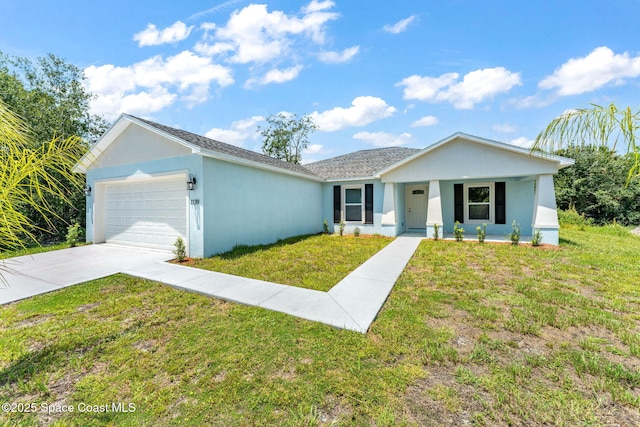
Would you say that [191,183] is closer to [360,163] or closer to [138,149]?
[138,149]

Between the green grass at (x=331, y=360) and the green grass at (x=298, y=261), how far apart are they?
157 cm

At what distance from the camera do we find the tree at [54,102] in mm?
12781

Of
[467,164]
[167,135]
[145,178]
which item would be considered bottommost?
[145,178]

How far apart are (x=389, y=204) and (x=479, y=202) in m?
4.45

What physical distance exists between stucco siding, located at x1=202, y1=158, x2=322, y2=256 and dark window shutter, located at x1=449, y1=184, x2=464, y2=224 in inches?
281

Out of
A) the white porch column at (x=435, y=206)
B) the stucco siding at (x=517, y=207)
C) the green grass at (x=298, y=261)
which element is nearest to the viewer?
the green grass at (x=298, y=261)

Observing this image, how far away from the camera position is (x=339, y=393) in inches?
95.8

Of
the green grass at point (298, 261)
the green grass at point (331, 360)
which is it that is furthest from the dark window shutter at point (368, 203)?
the green grass at point (331, 360)

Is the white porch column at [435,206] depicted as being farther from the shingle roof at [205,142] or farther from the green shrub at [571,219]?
the green shrub at [571,219]

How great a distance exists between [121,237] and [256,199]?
18.4 feet

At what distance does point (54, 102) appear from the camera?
1430 cm

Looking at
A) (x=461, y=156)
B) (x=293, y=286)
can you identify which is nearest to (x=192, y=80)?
(x=293, y=286)

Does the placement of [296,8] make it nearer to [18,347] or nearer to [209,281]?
[209,281]

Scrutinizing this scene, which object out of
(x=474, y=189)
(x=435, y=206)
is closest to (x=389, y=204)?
(x=435, y=206)
